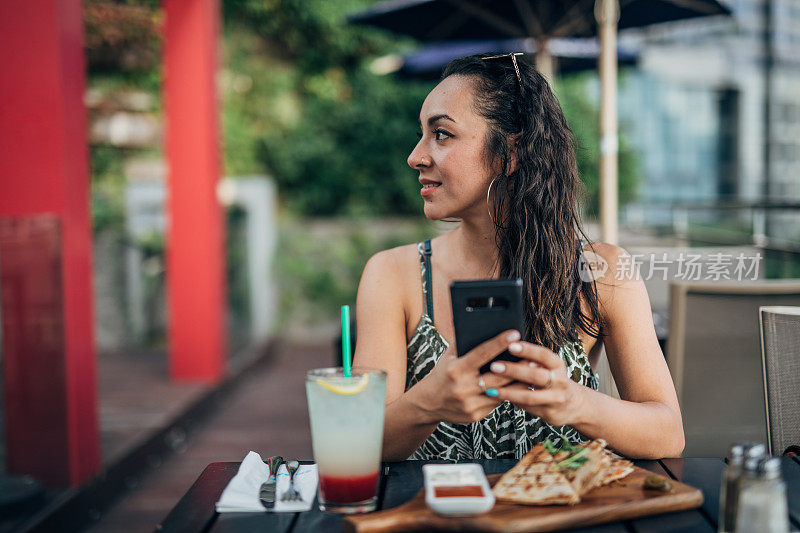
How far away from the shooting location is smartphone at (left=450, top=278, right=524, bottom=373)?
96 cm

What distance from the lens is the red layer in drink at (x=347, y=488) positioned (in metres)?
0.98

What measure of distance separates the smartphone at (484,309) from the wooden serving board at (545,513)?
219mm

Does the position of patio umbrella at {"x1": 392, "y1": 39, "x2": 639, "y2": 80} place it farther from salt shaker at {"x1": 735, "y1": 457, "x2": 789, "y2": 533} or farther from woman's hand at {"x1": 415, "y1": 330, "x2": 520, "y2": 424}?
salt shaker at {"x1": 735, "y1": 457, "x2": 789, "y2": 533}

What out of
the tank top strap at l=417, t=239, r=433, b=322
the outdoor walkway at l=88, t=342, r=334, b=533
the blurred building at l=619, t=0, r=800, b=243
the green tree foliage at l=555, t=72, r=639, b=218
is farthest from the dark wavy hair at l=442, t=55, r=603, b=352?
the blurred building at l=619, t=0, r=800, b=243

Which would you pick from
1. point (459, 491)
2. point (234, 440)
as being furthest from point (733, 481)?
point (234, 440)

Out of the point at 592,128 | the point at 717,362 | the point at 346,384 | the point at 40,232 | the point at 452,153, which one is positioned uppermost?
the point at 592,128

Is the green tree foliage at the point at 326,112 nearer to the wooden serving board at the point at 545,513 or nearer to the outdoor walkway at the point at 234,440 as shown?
the outdoor walkway at the point at 234,440

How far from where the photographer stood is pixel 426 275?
1620mm

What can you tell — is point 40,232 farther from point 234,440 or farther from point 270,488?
point 270,488

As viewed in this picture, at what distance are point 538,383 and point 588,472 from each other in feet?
→ 0.46

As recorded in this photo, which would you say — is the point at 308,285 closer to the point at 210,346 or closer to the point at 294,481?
the point at 210,346

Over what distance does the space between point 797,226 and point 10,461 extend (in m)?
6.43

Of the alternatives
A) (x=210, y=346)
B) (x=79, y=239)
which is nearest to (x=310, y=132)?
(x=210, y=346)

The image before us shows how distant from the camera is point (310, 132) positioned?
8297mm
